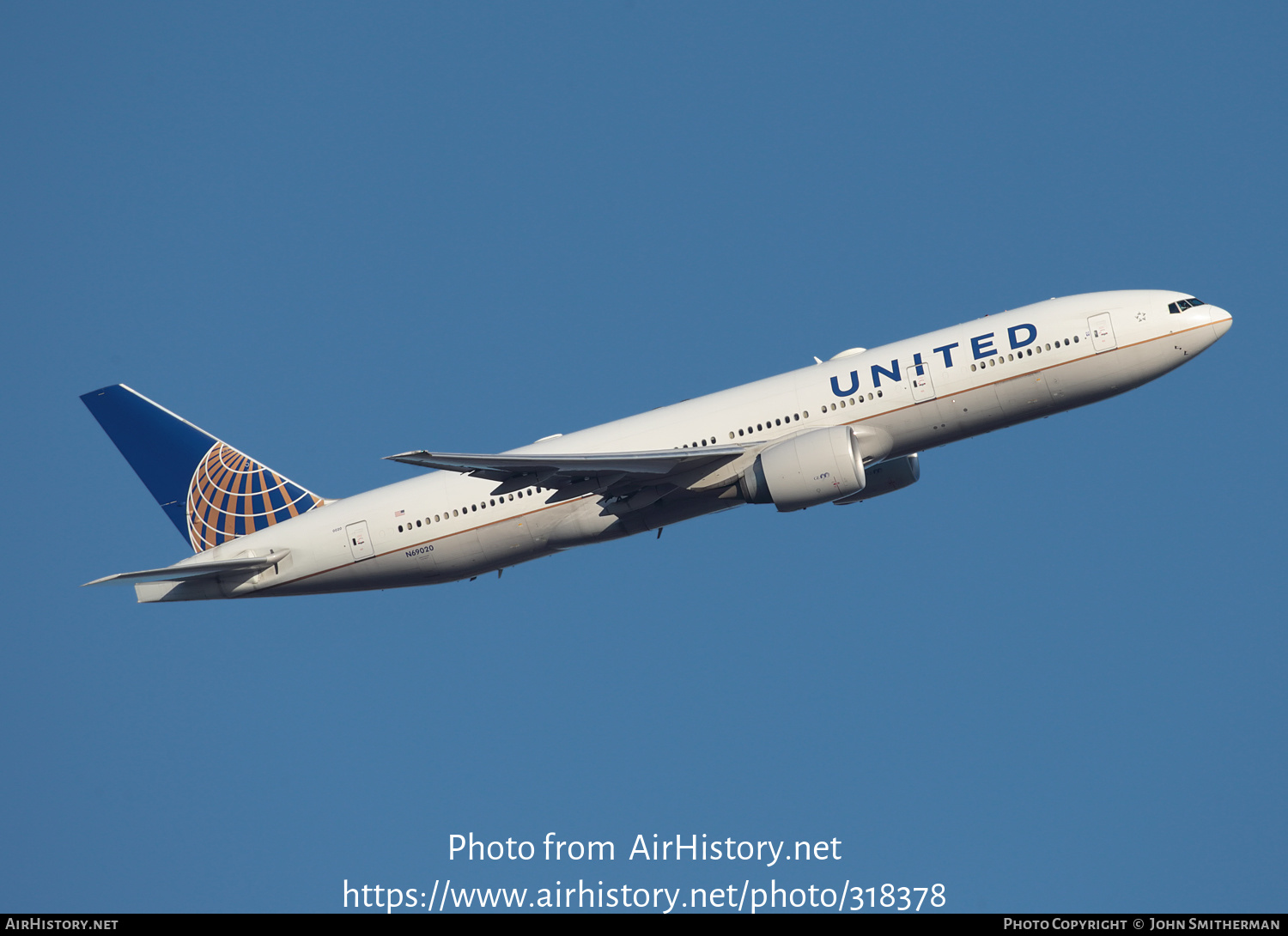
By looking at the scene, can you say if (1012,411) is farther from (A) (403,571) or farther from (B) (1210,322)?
(A) (403,571)

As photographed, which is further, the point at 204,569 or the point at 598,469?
the point at 204,569

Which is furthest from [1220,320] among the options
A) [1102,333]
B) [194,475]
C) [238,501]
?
[194,475]

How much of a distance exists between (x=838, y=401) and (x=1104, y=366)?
26.3 feet

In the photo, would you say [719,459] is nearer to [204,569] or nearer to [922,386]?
[922,386]

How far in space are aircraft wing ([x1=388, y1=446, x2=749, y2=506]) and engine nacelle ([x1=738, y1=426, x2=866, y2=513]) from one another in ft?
5.73

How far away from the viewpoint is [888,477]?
42.3 meters

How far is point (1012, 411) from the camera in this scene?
39094mm

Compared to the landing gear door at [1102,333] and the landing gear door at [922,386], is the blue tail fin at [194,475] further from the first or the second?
the landing gear door at [1102,333]

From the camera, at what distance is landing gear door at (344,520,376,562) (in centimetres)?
4272

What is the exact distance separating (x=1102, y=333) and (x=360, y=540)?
24.6 meters

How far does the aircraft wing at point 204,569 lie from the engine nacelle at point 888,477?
63.9 ft

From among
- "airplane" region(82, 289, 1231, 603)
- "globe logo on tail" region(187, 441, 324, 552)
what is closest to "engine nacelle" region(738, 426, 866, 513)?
"airplane" region(82, 289, 1231, 603)

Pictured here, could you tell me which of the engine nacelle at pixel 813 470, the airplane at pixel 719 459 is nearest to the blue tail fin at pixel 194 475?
A: the airplane at pixel 719 459
